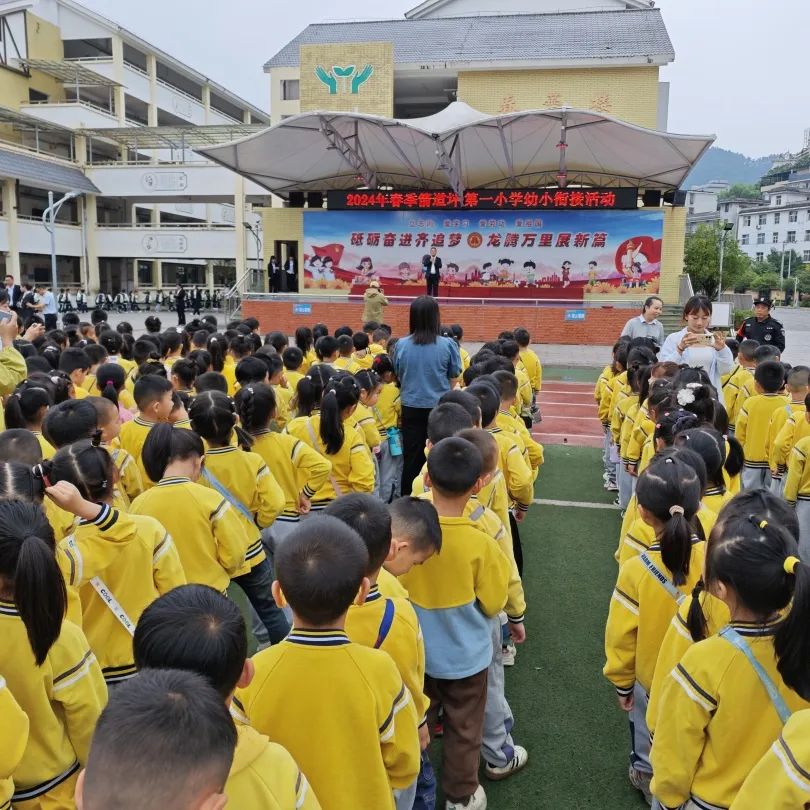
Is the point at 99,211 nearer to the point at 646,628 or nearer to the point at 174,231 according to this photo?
the point at 174,231

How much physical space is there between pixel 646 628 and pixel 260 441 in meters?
2.02

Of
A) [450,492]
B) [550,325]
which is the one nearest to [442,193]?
[550,325]

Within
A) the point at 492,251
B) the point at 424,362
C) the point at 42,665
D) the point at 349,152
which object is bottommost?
the point at 42,665

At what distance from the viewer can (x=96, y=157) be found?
34.0 m

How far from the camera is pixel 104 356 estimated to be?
17.5ft

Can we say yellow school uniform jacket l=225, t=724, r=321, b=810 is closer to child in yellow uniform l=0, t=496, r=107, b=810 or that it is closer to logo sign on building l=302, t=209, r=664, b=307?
child in yellow uniform l=0, t=496, r=107, b=810

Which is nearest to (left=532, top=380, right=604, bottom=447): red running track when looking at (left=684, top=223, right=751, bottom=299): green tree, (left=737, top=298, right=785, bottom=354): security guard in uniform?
(left=737, top=298, right=785, bottom=354): security guard in uniform

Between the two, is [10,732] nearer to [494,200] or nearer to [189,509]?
[189,509]

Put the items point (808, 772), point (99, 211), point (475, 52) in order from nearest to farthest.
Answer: point (808, 772) < point (475, 52) < point (99, 211)

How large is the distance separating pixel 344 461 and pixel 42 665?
2248 millimetres

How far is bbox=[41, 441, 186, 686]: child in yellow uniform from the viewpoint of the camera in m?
2.10

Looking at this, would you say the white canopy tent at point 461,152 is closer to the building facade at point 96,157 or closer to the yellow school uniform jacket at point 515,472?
the building facade at point 96,157

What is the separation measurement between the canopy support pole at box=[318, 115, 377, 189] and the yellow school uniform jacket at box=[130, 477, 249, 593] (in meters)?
16.3

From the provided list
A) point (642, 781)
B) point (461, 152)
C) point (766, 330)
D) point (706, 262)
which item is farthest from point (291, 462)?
point (706, 262)
